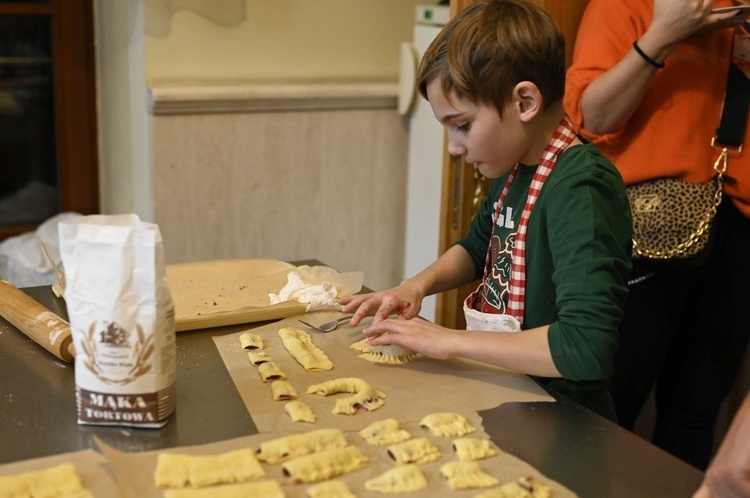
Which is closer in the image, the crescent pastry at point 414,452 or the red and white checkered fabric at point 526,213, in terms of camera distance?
the crescent pastry at point 414,452

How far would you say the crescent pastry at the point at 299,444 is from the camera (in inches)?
38.0

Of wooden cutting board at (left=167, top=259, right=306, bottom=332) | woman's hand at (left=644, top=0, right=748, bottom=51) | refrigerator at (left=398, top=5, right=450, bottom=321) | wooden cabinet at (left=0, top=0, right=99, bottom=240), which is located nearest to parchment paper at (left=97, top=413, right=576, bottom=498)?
wooden cutting board at (left=167, top=259, right=306, bottom=332)

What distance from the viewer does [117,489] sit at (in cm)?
91

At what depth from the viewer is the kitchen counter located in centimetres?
95

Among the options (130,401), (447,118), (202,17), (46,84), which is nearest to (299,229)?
(202,17)

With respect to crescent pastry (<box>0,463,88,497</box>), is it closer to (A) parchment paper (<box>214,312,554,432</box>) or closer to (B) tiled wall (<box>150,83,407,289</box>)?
(A) parchment paper (<box>214,312,554,432</box>)

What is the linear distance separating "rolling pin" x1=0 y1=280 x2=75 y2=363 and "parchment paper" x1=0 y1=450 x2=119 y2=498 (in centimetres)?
27

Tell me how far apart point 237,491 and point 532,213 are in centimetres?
61

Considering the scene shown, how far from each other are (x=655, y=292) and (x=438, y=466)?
933mm

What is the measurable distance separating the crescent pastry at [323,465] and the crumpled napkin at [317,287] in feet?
1.63

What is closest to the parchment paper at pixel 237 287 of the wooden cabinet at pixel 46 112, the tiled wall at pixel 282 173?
the tiled wall at pixel 282 173

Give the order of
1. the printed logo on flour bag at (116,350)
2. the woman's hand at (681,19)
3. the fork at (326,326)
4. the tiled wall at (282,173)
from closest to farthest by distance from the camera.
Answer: the printed logo on flour bag at (116,350) → the fork at (326,326) → the woman's hand at (681,19) → the tiled wall at (282,173)

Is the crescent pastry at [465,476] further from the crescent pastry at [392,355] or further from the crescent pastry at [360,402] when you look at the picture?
the crescent pastry at [392,355]

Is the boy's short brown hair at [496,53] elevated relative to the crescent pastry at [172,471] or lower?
elevated
